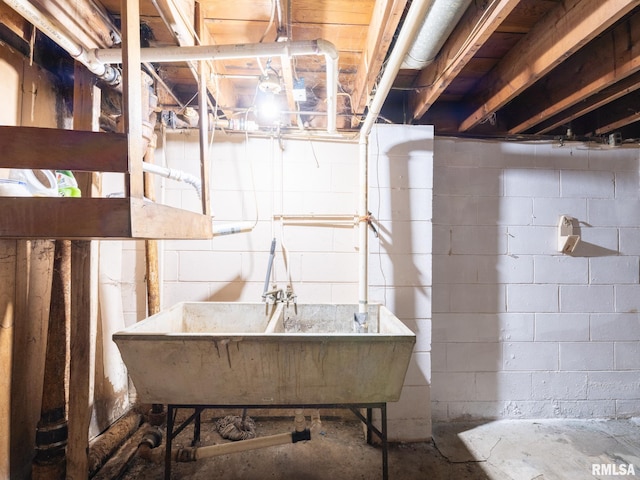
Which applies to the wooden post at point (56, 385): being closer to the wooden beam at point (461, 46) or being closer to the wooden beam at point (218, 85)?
the wooden beam at point (218, 85)

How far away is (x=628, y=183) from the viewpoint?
2.12 m

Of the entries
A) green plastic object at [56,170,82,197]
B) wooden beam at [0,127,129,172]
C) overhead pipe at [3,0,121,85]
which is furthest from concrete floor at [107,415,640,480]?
overhead pipe at [3,0,121,85]

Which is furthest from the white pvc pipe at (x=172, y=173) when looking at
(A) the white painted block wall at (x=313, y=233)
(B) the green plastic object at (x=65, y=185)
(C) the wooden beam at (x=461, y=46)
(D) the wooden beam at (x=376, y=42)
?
(C) the wooden beam at (x=461, y=46)

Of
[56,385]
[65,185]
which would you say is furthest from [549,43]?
[56,385]

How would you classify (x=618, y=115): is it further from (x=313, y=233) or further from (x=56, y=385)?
(x=56, y=385)

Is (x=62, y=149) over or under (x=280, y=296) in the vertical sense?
over

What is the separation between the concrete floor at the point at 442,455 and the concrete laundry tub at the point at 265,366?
1.89ft

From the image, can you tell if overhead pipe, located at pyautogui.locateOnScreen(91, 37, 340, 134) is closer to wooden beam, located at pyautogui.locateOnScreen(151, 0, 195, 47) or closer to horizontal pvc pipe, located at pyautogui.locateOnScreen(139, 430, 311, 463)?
A: wooden beam, located at pyautogui.locateOnScreen(151, 0, 195, 47)

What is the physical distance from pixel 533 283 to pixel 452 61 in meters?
1.66

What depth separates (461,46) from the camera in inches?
50.0

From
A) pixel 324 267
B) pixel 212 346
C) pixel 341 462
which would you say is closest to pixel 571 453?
pixel 341 462

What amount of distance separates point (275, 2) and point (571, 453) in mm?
2900

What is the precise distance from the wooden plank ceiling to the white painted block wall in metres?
0.23

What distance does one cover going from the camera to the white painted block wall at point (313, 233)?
193cm
